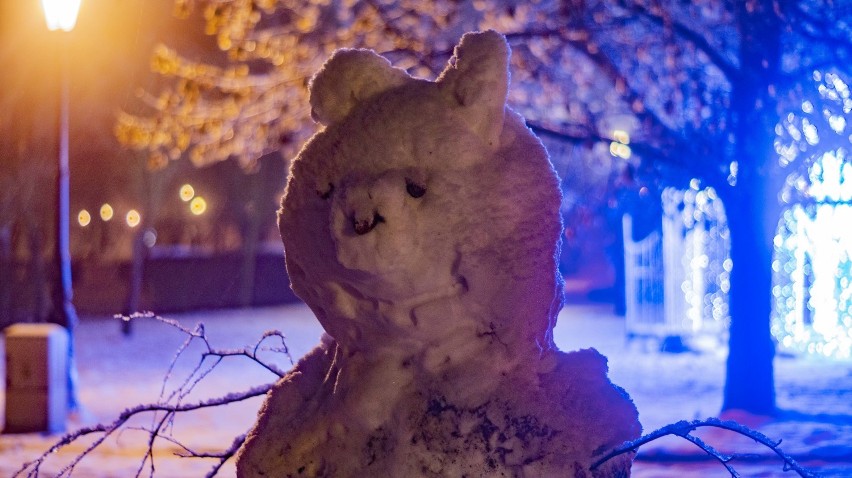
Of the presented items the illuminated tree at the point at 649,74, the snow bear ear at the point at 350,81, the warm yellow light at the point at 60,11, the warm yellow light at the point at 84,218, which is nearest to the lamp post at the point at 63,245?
the warm yellow light at the point at 60,11

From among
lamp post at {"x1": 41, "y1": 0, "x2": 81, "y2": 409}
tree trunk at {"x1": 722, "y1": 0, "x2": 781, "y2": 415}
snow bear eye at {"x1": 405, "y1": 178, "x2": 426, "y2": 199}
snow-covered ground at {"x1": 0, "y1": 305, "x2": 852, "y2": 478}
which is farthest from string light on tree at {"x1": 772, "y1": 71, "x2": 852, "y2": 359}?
snow bear eye at {"x1": 405, "y1": 178, "x2": 426, "y2": 199}

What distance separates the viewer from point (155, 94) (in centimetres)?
2017

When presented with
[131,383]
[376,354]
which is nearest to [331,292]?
[376,354]

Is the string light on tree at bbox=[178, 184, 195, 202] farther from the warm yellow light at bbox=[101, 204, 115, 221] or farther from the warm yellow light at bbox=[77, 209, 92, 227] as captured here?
the warm yellow light at bbox=[77, 209, 92, 227]

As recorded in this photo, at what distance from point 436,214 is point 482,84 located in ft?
1.17

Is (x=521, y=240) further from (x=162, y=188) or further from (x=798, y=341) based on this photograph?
(x=162, y=188)

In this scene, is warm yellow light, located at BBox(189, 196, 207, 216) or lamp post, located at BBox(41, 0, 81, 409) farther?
warm yellow light, located at BBox(189, 196, 207, 216)

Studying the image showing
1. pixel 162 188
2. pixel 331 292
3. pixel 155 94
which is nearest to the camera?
pixel 331 292

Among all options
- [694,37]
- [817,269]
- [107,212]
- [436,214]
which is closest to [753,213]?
[694,37]

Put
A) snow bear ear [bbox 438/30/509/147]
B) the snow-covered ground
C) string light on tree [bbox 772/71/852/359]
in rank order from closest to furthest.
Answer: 1. snow bear ear [bbox 438/30/509/147]
2. the snow-covered ground
3. string light on tree [bbox 772/71/852/359]

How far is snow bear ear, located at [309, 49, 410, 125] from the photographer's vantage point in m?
2.38

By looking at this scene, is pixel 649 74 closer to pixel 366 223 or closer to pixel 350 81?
pixel 350 81

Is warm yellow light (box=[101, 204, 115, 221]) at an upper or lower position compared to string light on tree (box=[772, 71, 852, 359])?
upper

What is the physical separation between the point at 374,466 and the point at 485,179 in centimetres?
77
